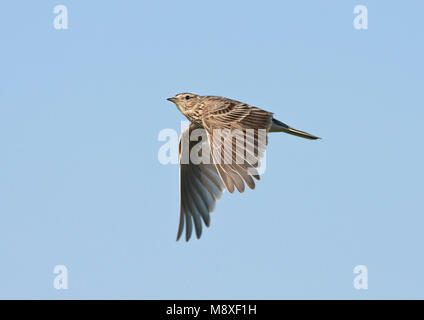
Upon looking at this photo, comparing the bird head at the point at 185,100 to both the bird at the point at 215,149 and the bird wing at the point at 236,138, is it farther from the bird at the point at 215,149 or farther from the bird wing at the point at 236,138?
the bird wing at the point at 236,138

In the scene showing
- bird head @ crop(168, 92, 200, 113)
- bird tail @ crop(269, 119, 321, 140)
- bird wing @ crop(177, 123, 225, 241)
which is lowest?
bird wing @ crop(177, 123, 225, 241)

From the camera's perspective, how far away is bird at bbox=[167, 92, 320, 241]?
9.13m

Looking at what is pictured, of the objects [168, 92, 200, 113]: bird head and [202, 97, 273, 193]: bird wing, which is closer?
[202, 97, 273, 193]: bird wing

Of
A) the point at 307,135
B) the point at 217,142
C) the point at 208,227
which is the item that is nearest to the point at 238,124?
the point at 217,142

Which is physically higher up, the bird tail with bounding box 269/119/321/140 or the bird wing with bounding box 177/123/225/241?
the bird tail with bounding box 269/119/321/140

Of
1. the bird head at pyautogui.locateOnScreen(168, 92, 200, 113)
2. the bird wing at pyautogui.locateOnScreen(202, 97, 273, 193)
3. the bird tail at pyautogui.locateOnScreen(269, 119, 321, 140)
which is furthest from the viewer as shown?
the bird head at pyautogui.locateOnScreen(168, 92, 200, 113)

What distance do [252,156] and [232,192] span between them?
1.98ft

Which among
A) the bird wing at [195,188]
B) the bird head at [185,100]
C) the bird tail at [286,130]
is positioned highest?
the bird head at [185,100]

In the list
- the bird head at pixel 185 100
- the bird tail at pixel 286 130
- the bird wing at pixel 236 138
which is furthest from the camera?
the bird head at pixel 185 100

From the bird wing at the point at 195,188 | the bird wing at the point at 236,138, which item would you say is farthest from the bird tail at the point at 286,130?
the bird wing at the point at 195,188

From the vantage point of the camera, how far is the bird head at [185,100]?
11492 millimetres

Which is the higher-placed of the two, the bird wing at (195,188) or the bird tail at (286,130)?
the bird tail at (286,130)

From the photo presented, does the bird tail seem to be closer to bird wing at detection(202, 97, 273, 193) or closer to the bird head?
bird wing at detection(202, 97, 273, 193)

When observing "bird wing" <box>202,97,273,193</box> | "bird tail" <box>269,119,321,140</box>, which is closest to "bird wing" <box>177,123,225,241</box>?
"bird wing" <box>202,97,273,193</box>
